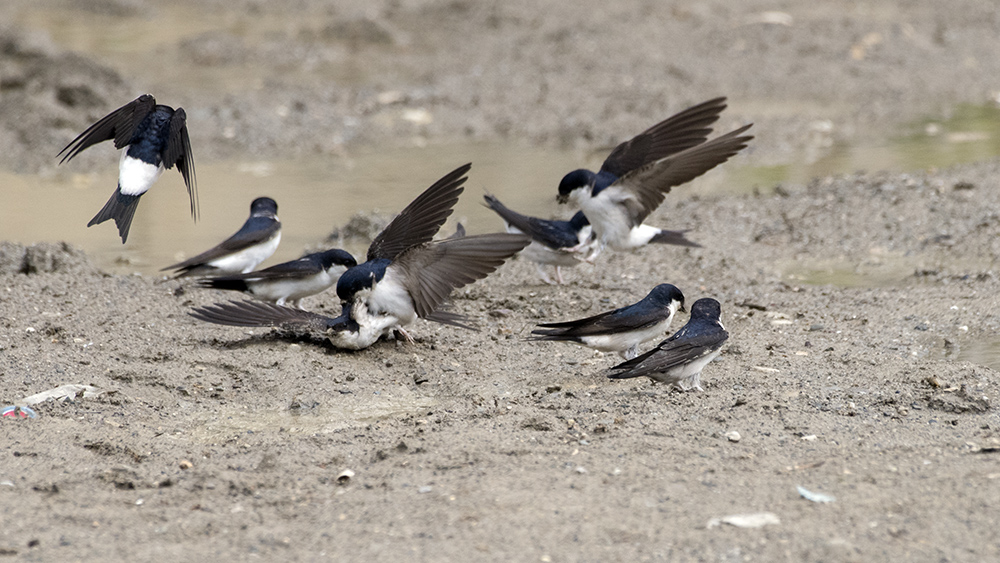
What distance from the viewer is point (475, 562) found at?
9.50 ft

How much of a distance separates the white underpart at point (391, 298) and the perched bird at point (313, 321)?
47 mm

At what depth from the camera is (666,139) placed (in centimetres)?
567

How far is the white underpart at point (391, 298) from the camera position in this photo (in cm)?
480

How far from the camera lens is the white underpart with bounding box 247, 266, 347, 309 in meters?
5.66

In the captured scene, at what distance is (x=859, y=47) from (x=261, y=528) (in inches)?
422

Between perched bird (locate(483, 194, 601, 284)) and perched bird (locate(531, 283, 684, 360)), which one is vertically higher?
perched bird (locate(483, 194, 601, 284))

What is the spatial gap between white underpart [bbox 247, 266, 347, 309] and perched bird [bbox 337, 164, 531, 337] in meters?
0.78

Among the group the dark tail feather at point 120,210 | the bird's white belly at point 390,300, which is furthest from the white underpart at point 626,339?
the dark tail feather at point 120,210

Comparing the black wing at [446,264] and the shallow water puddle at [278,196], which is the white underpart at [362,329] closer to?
the black wing at [446,264]

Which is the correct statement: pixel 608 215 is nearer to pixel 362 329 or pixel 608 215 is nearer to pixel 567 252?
pixel 567 252

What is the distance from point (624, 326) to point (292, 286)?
2048mm

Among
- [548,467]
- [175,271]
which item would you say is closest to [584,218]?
[175,271]

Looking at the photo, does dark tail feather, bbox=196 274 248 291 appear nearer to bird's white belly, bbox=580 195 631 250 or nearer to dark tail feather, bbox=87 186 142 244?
dark tail feather, bbox=87 186 142 244

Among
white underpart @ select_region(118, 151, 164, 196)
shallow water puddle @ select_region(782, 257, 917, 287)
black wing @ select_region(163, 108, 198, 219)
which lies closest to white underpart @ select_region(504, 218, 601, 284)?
shallow water puddle @ select_region(782, 257, 917, 287)
